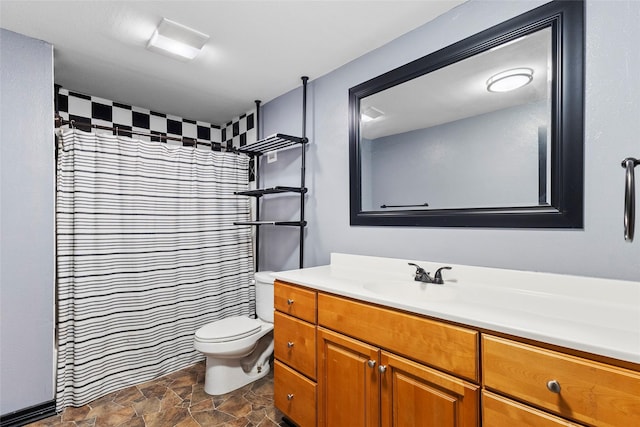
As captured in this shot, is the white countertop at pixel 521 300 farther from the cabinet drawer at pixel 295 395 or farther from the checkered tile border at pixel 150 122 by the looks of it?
the checkered tile border at pixel 150 122

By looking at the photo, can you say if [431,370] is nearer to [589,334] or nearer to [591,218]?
[589,334]

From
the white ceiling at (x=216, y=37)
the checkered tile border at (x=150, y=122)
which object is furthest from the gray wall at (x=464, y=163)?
the checkered tile border at (x=150, y=122)

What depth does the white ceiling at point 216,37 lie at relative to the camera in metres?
1.53

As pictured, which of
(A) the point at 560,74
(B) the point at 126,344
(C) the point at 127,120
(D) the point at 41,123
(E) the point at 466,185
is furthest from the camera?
A: (C) the point at 127,120

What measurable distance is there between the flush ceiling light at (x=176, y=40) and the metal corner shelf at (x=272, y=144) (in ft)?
2.37

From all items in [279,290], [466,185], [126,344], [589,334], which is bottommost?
[126,344]

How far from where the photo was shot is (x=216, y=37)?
1.78 meters

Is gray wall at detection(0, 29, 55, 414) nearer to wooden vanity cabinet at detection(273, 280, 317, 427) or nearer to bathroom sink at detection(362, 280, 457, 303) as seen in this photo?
wooden vanity cabinet at detection(273, 280, 317, 427)

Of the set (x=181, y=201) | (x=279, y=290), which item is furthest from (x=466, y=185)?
(x=181, y=201)

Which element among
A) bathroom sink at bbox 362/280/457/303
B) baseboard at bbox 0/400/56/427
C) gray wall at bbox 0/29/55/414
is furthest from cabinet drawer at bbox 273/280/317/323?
baseboard at bbox 0/400/56/427

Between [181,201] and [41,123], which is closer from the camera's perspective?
[41,123]

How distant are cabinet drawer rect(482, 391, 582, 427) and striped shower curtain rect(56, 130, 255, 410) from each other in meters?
2.20

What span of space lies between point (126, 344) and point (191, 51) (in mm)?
2066

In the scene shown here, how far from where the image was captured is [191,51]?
6.18 ft
